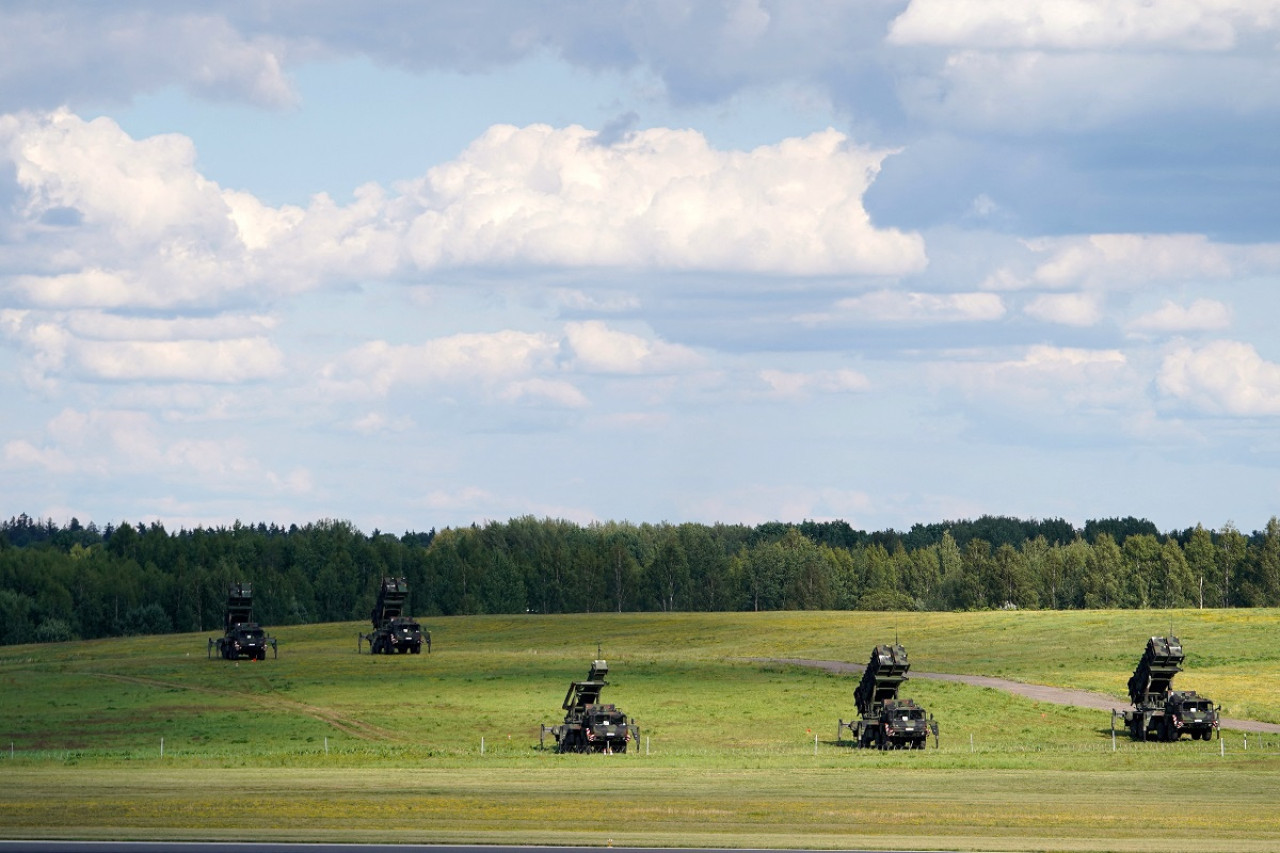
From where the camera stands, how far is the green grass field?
47219 millimetres

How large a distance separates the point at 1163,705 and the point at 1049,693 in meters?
16.7

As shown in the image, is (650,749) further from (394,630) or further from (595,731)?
(394,630)

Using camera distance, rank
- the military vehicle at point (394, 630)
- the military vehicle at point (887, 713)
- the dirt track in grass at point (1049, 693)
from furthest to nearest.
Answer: the military vehicle at point (394, 630) < the dirt track in grass at point (1049, 693) < the military vehicle at point (887, 713)

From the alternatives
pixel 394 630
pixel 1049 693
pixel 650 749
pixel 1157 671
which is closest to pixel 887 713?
pixel 650 749

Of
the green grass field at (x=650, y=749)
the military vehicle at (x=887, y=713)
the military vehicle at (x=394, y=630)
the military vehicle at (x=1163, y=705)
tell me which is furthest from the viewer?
the military vehicle at (x=394, y=630)

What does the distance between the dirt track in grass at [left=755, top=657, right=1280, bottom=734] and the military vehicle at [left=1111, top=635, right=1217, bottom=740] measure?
4.19m

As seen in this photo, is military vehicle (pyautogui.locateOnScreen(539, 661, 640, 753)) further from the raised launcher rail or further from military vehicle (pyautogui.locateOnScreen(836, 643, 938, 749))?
the raised launcher rail

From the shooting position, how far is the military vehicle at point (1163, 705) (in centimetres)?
8056

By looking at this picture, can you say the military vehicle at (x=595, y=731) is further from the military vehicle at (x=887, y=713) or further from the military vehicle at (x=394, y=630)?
the military vehicle at (x=394, y=630)

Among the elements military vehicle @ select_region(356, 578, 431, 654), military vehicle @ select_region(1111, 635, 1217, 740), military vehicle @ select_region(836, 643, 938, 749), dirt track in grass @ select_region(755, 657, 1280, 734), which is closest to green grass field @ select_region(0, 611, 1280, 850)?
military vehicle @ select_region(1111, 635, 1217, 740)

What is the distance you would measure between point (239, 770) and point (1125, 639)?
296ft

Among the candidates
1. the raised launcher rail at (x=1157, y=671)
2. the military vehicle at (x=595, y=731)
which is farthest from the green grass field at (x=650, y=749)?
the raised launcher rail at (x=1157, y=671)

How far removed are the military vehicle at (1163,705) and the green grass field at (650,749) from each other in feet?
5.34

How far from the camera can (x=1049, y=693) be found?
332 ft
